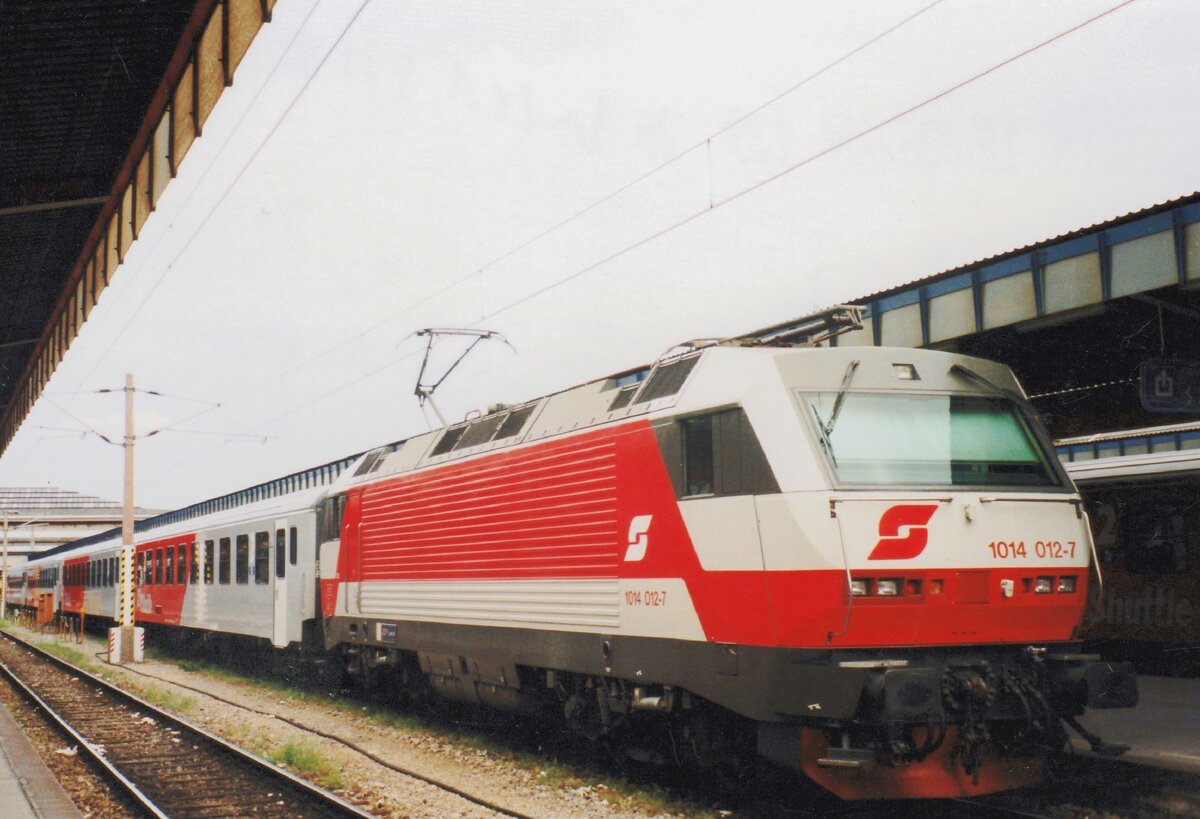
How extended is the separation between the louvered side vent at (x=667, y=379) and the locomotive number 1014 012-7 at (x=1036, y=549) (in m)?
2.59

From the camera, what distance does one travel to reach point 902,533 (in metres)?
7.78

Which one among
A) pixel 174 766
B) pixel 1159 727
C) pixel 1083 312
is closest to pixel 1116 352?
pixel 1083 312

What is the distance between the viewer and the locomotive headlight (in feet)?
25.2

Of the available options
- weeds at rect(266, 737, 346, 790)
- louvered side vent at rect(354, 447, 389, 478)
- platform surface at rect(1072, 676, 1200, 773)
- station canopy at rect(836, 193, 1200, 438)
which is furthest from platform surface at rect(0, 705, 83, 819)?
station canopy at rect(836, 193, 1200, 438)

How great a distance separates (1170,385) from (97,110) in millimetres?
9257

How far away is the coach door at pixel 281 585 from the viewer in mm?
18516

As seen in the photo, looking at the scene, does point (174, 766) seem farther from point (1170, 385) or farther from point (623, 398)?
point (1170, 385)

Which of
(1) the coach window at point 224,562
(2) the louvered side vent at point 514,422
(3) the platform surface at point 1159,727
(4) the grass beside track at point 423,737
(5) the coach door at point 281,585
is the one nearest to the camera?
(4) the grass beside track at point 423,737

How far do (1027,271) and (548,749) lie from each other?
22.0 ft

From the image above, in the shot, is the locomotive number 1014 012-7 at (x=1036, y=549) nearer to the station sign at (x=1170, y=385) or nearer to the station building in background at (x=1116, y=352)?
the station building in background at (x=1116, y=352)

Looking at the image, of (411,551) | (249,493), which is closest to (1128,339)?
(411,551)

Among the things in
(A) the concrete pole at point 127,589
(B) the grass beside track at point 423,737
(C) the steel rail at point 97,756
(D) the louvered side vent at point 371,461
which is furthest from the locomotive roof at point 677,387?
(A) the concrete pole at point 127,589

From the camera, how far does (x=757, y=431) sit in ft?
26.8

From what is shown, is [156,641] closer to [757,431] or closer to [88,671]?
[88,671]
